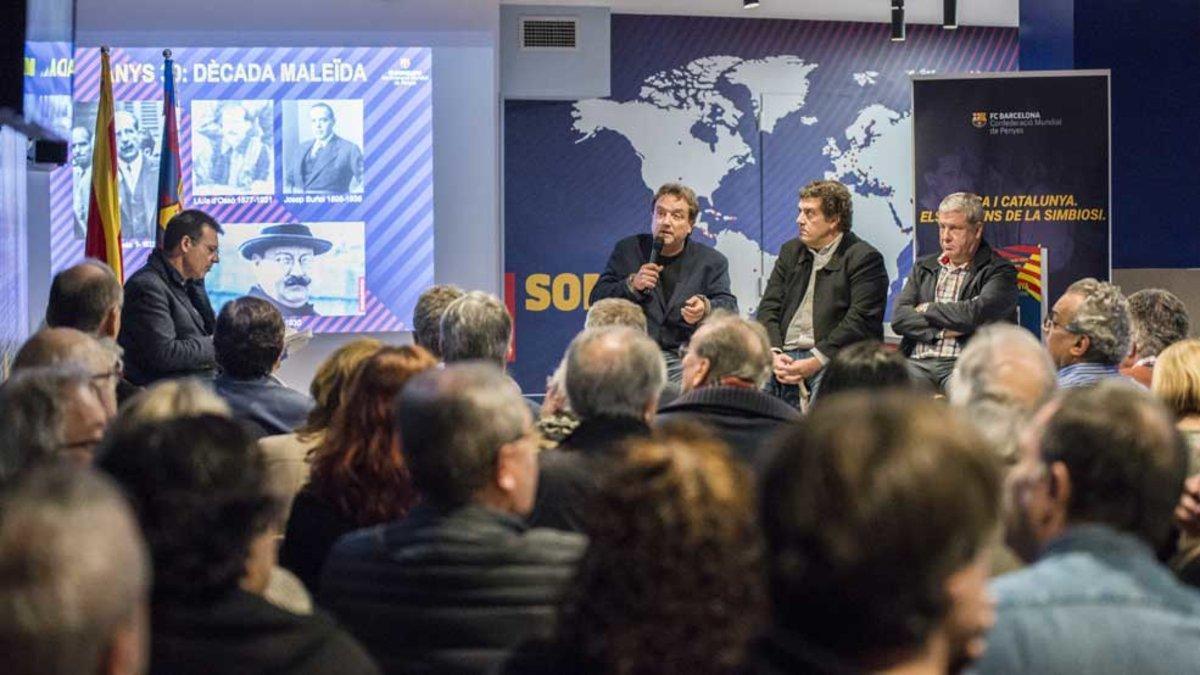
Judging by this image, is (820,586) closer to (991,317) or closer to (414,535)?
(414,535)

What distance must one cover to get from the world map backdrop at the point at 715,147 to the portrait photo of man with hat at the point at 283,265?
144 centimetres

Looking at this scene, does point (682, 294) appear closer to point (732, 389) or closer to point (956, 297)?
point (956, 297)

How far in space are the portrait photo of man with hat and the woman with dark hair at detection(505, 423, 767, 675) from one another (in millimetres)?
7746

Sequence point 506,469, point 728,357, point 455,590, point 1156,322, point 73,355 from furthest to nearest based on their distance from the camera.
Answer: point 1156,322 < point 728,357 < point 73,355 < point 506,469 < point 455,590

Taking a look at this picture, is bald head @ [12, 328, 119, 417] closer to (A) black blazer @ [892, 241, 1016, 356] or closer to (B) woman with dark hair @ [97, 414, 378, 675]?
(B) woman with dark hair @ [97, 414, 378, 675]

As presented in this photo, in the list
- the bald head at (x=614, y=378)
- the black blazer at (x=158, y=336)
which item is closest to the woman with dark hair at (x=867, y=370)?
the bald head at (x=614, y=378)

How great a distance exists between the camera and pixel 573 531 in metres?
3.17

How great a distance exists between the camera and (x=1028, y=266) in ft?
24.5

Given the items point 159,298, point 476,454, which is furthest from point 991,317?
point 476,454

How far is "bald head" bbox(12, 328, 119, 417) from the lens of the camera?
380 centimetres

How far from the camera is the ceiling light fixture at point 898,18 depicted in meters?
8.38

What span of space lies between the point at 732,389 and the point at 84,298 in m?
2.39

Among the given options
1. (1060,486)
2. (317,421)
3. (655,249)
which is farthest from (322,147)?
(1060,486)

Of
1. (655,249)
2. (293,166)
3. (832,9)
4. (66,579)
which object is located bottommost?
(66,579)
